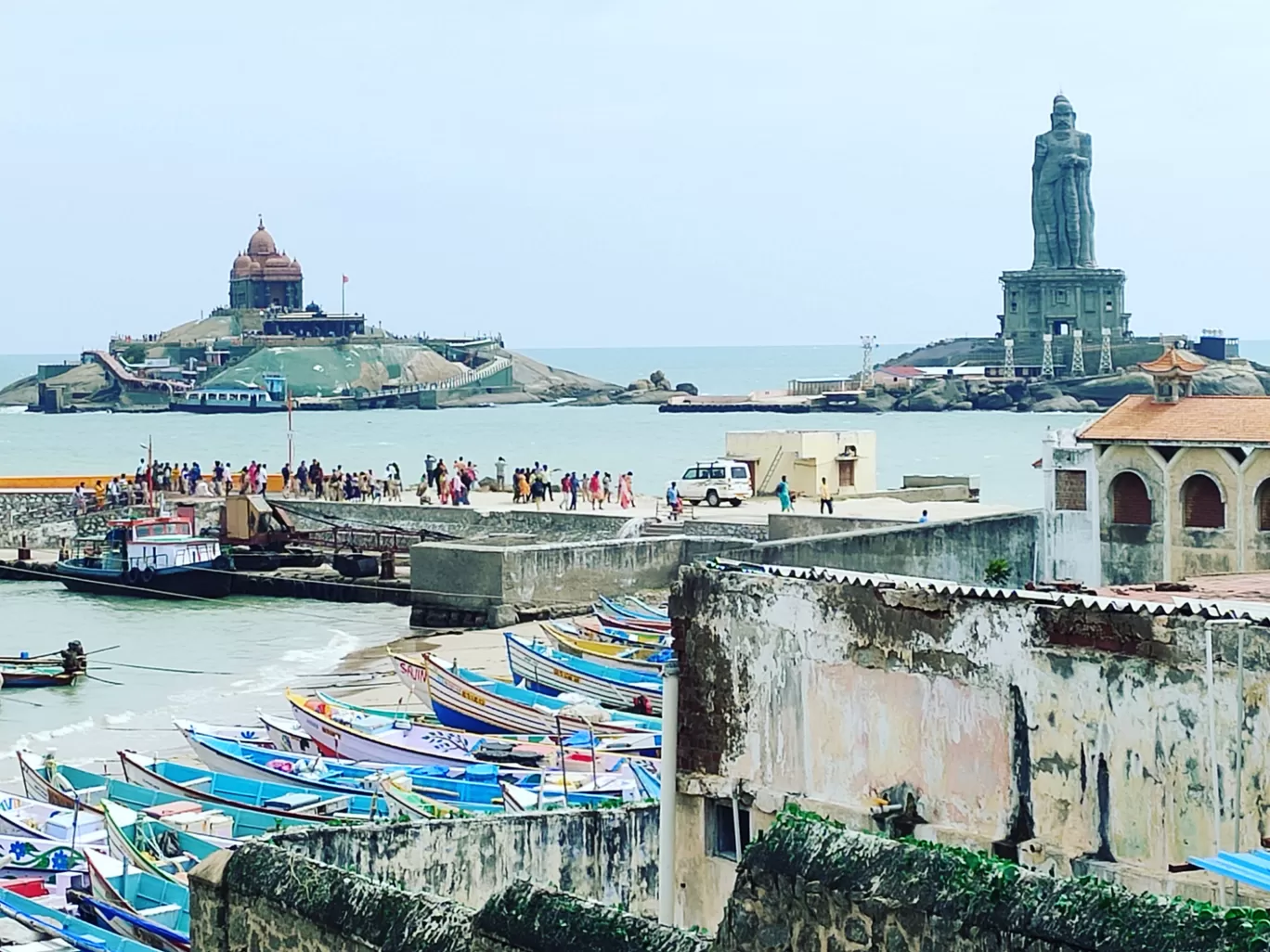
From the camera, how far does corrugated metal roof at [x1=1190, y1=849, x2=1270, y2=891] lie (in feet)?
24.9

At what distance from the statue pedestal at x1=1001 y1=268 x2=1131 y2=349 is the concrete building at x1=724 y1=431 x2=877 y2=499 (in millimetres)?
112408

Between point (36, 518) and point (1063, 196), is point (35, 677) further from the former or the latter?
point (1063, 196)

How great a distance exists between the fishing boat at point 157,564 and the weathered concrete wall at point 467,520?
13.7 feet

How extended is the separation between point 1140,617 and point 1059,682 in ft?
2.05

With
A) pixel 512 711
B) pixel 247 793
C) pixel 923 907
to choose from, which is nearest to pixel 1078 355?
pixel 512 711

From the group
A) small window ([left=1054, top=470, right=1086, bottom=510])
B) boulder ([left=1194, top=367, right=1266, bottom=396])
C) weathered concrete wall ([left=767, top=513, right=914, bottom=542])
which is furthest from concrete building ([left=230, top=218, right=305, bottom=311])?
small window ([left=1054, top=470, right=1086, bottom=510])

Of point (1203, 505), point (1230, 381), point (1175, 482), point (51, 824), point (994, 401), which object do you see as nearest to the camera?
point (1203, 505)

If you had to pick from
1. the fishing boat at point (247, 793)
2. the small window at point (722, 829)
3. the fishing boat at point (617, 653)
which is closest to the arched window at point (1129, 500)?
the fishing boat at point (247, 793)

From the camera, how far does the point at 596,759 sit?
2511 cm

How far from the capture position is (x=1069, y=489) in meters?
21.7

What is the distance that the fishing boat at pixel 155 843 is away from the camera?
18750 mm

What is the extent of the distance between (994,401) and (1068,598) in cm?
16486

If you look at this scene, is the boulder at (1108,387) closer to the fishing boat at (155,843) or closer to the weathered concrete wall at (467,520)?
the weathered concrete wall at (467,520)

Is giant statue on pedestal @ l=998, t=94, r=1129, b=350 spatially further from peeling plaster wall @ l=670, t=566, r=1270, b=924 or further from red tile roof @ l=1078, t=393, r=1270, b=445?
peeling plaster wall @ l=670, t=566, r=1270, b=924
